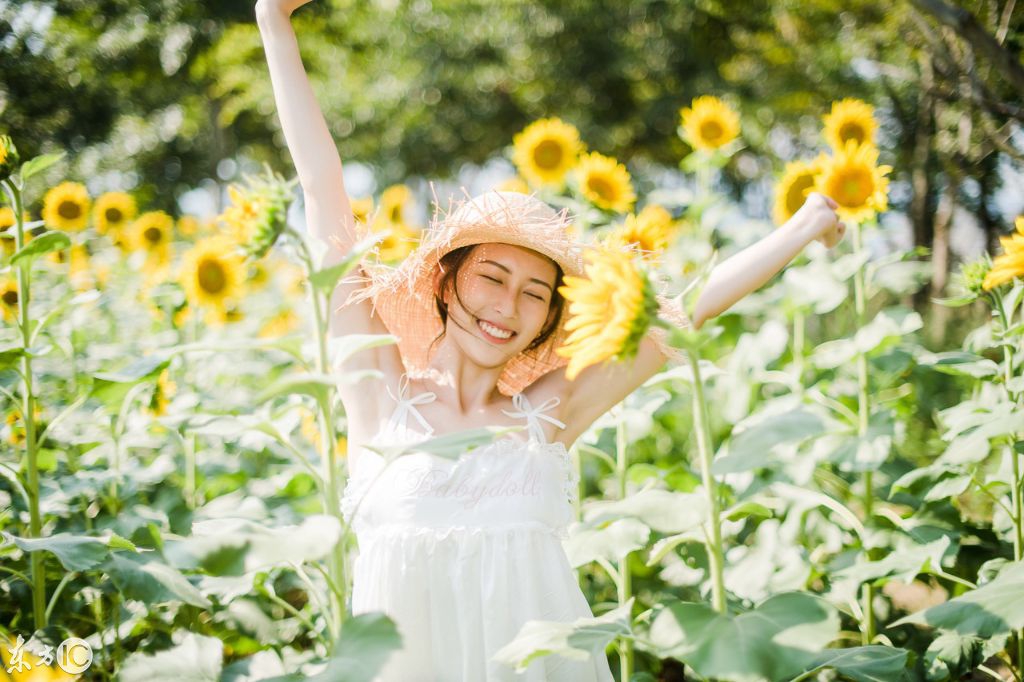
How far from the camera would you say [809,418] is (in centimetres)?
95

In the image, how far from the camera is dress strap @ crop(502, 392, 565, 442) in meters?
1.61

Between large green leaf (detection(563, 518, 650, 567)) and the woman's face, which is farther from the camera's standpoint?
the woman's face

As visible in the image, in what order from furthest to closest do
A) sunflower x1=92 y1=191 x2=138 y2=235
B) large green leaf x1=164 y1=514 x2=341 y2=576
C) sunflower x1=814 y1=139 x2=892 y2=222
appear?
sunflower x1=92 y1=191 x2=138 y2=235 < sunflower x1=814 y1=139 x2=892 y2=222 < large green leaf x1=164 y1=514 x2=341 y2=576

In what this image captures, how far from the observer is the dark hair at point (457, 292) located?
5.56ft

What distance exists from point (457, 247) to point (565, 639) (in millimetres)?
879

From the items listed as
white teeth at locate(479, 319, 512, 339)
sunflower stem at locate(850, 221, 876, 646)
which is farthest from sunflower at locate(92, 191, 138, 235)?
sunflower stem at locate(850, 221, 876, 646)

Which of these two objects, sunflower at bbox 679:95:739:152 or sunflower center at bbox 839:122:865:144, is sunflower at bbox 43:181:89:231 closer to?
sunflower at bbox 679:95:739:152

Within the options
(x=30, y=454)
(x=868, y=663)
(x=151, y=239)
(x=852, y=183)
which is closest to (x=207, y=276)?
(x=151, y=239)

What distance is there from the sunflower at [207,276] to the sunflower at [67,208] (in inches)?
20.4

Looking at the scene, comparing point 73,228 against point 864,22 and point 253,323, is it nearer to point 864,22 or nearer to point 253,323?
point 253,323

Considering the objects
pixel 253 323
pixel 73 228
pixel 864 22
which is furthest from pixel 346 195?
pixel 864 22

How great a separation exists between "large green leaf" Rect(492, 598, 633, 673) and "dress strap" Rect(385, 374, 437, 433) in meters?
0.56

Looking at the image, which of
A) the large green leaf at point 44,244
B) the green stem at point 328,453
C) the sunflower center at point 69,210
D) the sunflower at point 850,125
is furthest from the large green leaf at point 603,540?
the sunflower center at point 69,210

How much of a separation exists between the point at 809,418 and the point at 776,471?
1.48 meters
